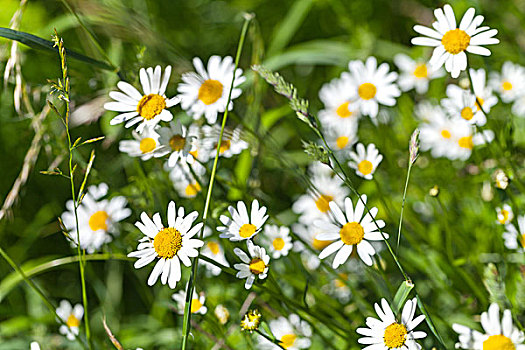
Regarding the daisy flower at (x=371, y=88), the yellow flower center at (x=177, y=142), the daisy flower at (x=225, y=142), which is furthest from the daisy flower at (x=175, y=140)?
the daisy flower at (x=371, y=88)

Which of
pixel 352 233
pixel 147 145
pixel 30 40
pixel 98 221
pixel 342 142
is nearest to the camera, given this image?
pixel 352 233

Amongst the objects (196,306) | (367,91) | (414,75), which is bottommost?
(196,306)

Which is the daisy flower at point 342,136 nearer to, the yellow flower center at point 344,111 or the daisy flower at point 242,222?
the yellow flower center at point 344,111

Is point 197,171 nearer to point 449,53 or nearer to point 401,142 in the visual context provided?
point 449,53

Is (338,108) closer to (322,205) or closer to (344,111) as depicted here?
(344,111)

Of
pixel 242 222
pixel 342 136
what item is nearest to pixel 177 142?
pixel 242 222

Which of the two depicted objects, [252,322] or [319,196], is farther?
[319,196]

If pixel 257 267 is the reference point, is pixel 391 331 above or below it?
below
